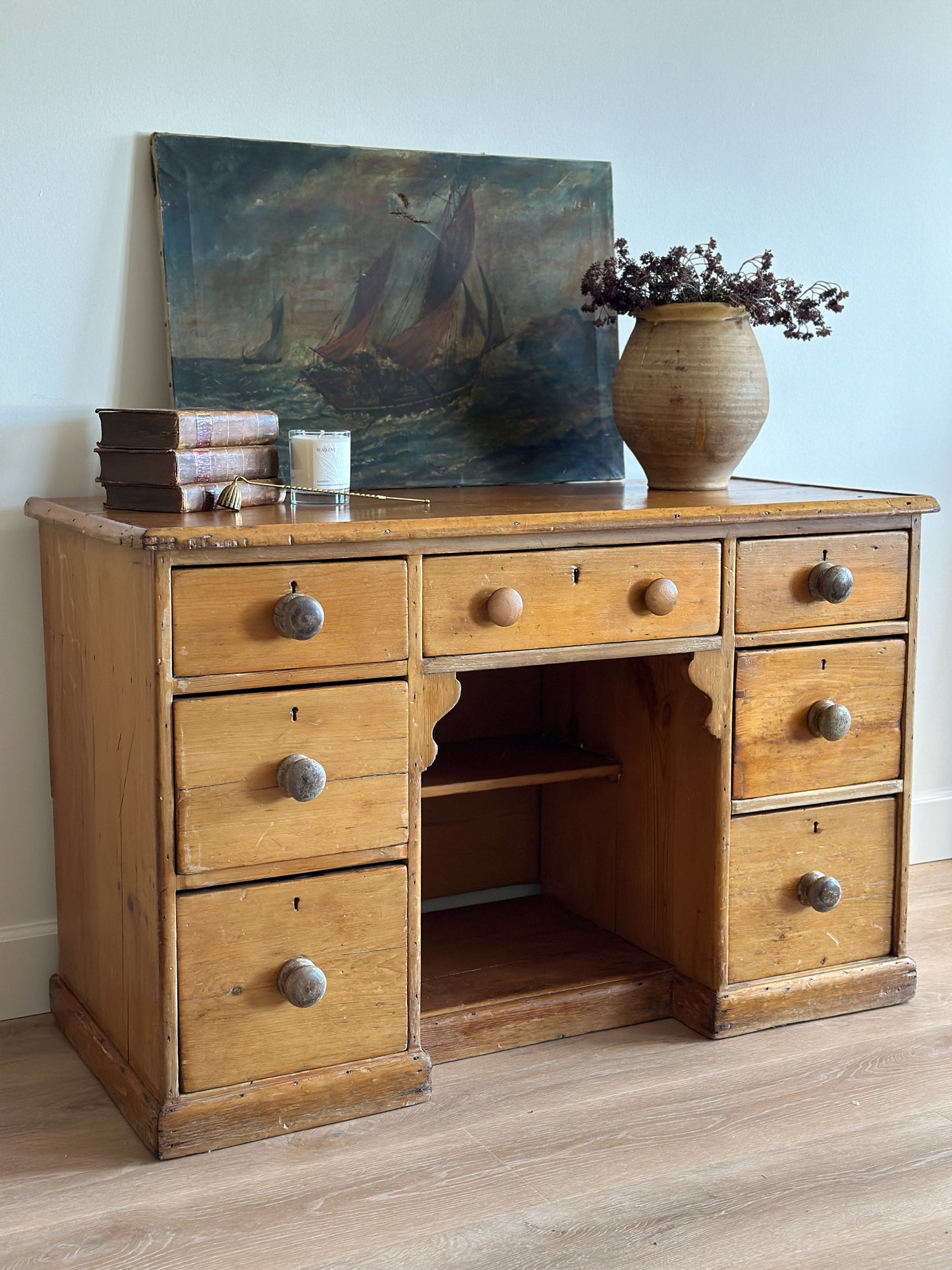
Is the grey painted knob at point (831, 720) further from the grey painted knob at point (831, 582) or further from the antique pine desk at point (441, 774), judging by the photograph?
the grey painted knob at point (831, 582)

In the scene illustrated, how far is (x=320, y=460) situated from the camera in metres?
2.01

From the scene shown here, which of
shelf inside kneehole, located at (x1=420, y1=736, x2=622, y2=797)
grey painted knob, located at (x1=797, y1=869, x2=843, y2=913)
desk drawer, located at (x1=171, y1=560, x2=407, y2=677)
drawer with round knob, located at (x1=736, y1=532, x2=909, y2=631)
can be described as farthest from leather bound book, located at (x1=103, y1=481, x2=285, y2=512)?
grey painted knob, located at (x1=797, y1=869, x2=843, y2=913)

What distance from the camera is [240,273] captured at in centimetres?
222

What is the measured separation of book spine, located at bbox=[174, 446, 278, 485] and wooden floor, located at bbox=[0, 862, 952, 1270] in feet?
3.04

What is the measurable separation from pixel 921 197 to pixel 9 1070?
8.13 feet

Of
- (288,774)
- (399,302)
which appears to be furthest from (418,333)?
(288,774)

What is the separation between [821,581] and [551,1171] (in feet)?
3.22

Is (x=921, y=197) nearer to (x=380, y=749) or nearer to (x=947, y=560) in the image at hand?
(x=947, y=560)

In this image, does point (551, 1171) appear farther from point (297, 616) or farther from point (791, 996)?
point (297, 616)

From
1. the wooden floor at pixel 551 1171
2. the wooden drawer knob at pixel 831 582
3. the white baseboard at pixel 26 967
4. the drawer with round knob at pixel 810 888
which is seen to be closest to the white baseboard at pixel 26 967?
the white baseboard at pixel 26 967

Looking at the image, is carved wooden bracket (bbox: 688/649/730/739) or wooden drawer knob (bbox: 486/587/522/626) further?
carved wooden bracket (bbox: 688/649/730/739)

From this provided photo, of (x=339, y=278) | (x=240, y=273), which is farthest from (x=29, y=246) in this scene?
(x=339, y=278)

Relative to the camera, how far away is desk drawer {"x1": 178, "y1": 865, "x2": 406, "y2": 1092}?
1.78m

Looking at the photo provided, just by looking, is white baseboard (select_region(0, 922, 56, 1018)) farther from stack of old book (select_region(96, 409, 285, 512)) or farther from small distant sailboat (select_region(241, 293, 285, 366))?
small distant sailboat (select_region(241, 293, 285, 366))
